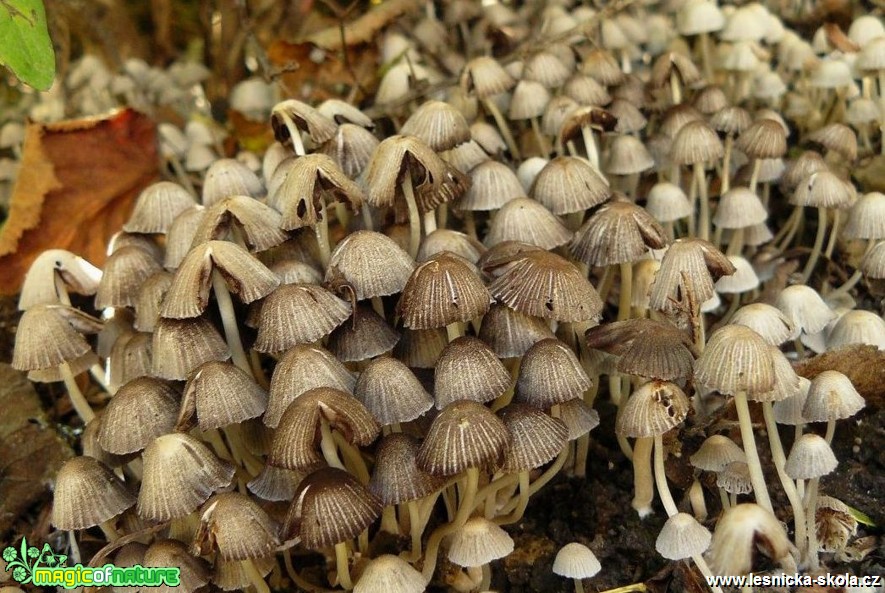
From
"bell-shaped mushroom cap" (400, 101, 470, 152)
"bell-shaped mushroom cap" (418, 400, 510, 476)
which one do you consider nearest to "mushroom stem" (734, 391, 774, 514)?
"bell-shaped mushroom cap" (418, 400, 510, 476)

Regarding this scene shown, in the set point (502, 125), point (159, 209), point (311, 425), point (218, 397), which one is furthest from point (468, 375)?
point (502, 125)

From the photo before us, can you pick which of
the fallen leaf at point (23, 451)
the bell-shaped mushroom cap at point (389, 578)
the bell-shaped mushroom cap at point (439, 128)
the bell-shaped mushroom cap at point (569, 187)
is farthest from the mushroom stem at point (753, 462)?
the fallen leaf at point (23, 451)

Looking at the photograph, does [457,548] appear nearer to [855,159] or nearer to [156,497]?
[156,497]

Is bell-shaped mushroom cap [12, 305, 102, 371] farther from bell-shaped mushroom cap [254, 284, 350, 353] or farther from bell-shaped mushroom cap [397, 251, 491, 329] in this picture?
bell-shaped mushroom cap [397, 251, 491, 329]

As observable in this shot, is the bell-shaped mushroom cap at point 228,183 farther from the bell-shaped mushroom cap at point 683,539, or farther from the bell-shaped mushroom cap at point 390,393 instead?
the bell-shaped mushroom cap at point 683,539

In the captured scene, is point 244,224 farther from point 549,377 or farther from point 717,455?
point 717,455

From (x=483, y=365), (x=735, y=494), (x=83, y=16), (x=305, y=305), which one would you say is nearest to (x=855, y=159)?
(x=735, y=494)
